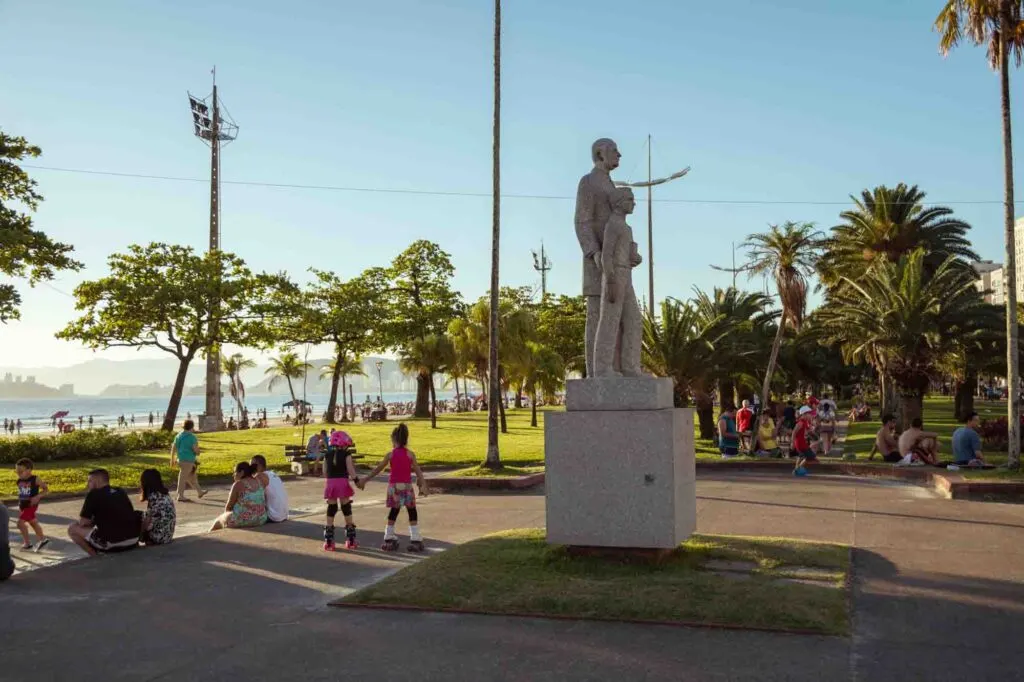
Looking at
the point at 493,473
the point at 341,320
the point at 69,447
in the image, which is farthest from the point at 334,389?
the point at 493,473

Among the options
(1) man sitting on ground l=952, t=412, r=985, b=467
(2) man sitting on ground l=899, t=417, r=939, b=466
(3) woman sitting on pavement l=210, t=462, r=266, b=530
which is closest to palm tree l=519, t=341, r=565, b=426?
(2) man sitting on ground l=899, t=417, r=939, b=466

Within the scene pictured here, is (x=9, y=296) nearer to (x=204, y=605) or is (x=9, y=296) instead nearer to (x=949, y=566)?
(x=204, y=605)

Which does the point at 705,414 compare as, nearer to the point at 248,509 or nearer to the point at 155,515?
the point at 248,509

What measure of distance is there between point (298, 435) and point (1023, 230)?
19499 cm

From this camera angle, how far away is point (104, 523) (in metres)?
9.73

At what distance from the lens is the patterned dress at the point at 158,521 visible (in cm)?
1019

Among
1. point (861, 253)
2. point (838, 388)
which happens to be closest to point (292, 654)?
point (861, 253)

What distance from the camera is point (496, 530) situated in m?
10.9

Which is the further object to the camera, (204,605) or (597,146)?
(597,146)

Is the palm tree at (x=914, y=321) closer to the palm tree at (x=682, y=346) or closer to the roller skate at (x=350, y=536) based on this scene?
the palm tree at (x=682, y=346)

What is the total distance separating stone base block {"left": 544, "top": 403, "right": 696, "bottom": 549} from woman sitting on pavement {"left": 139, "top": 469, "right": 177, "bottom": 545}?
15.8 feet

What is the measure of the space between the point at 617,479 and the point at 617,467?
11 centimetres

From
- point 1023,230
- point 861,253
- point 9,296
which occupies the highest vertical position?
Answer: point 1023,230

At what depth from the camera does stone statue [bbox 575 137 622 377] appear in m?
8.62
